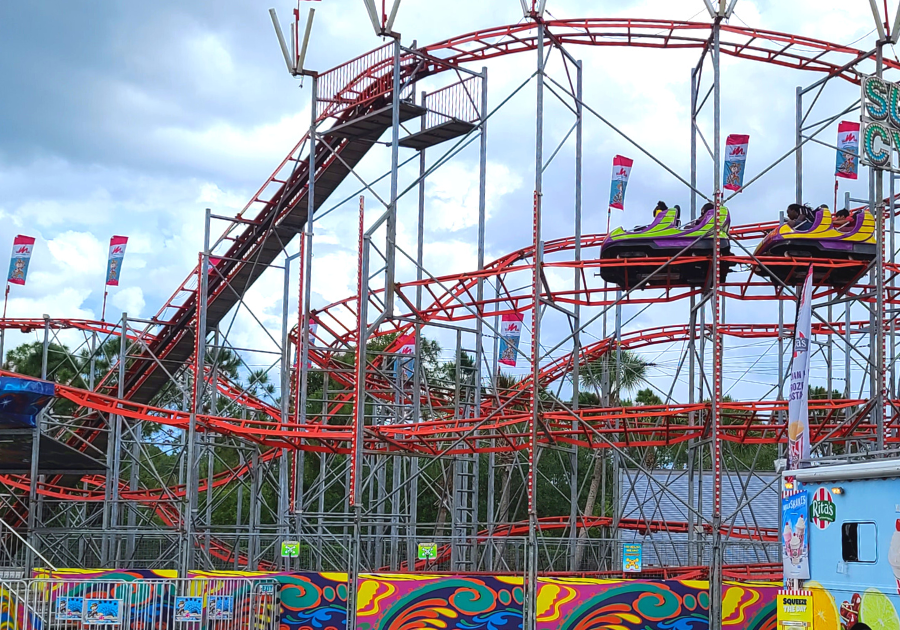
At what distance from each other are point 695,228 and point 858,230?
262cm

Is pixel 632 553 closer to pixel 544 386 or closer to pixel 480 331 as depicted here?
pixel 480 331

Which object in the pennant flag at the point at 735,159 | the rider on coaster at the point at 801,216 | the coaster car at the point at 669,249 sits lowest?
the coaster car at the point at 669,249

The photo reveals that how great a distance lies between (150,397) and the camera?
28094 millimetres

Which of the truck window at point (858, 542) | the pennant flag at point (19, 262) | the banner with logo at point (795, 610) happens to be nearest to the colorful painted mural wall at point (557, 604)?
the banner with logo at point (795, 610)

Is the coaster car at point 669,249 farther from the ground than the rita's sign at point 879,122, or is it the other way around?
the rita's sign at point 879,122

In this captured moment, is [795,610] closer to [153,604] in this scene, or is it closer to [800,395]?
[800,395]

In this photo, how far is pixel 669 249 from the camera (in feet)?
60.1

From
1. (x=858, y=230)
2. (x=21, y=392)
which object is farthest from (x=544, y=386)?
(x=21, y=392)

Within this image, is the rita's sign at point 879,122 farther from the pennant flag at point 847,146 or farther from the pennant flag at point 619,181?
the pennant flag at point 619,181

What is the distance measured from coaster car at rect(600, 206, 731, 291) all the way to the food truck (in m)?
5.66

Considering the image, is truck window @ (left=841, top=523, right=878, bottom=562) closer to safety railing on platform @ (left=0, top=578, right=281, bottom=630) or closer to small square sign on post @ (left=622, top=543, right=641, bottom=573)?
small square sign on post @ (left=622, top=543, right=641, bottom=573)

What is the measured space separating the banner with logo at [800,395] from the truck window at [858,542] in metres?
1.39

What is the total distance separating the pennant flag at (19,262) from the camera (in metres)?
31.1

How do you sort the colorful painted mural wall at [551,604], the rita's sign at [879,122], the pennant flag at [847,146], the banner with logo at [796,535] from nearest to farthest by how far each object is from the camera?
the banner with logo at [796,535]
the colorful painted mural wall at [551,604]
the rita's sign at [879,122]
the pennant flag at [847,146]
